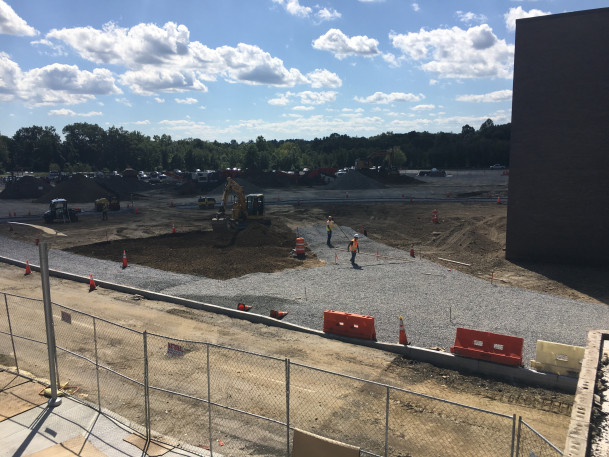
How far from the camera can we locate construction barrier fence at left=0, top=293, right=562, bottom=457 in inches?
373

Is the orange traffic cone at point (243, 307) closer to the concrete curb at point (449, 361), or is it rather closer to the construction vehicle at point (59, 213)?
the concrete curb at point (449, 361)

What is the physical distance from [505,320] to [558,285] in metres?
7.26

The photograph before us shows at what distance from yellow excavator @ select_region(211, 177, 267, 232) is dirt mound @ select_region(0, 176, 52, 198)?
4628cm

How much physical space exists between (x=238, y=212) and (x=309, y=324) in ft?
69.8

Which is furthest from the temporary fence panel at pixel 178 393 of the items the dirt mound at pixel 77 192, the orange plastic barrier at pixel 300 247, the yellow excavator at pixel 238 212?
the dirt mound at pixel 77 192

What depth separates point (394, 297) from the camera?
19453 millimetres

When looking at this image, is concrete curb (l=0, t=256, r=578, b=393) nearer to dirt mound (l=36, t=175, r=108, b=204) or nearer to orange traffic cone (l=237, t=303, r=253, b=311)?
orange traffic cone (l=237, t=303, r=253, b=311)

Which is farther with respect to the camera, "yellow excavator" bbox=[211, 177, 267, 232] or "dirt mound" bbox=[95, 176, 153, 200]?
"dirt mound" bbox=[95, 176, 153, 200]

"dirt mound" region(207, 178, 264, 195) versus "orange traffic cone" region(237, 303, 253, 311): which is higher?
"dirt mound" region(207, 178, 264, 195)

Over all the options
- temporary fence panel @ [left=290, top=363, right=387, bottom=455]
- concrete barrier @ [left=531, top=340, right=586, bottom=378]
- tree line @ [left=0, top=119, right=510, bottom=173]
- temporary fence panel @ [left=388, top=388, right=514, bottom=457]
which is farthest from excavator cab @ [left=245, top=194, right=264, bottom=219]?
tree line @ [left=0, top=119, right=510, bottom=173]

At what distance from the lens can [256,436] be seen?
9.98 metres

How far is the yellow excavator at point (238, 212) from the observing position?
35647 mm

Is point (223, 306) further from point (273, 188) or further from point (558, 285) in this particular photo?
point (273, 188)

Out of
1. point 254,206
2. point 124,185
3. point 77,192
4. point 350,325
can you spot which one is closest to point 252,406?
point 350,325
